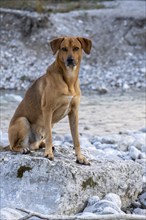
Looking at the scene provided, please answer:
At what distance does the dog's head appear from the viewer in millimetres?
7754

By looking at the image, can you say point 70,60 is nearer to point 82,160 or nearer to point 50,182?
point 82,160

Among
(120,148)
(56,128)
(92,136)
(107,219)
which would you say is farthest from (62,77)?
(56,128)

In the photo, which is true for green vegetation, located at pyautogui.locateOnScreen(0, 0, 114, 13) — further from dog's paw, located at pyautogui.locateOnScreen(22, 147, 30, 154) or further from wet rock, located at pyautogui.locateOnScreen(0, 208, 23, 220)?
wet rock, located at pyautogui.locateOnScreen(0, 208, 23, 220)

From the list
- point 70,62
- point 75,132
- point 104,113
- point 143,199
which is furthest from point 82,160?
point 104,113

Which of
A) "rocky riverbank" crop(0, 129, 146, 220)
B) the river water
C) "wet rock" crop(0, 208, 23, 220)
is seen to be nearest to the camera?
"wet rock" crop(0, 208, 23, 220)

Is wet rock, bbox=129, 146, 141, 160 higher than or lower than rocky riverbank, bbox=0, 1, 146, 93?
lower

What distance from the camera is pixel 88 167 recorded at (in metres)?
8.09

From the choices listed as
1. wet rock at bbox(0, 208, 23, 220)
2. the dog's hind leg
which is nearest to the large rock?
the dog's hind leg

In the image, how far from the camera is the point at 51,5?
40312 millimetres

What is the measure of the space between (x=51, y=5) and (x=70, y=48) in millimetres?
33043

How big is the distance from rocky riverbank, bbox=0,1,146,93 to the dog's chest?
1853 cm

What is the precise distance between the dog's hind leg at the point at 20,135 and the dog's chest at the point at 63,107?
16.6 inches

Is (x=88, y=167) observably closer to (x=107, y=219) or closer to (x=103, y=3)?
(x=107, y=219)

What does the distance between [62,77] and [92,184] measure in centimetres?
134
